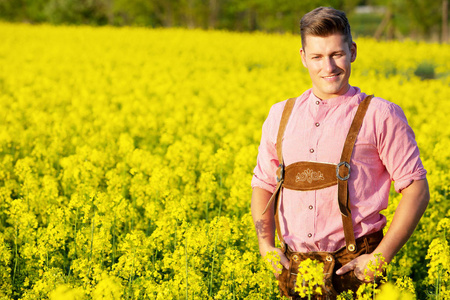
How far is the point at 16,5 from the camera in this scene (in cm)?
5419

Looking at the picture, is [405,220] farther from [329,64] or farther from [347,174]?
[329,64]

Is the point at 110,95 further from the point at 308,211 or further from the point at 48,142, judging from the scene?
the point at 308,211

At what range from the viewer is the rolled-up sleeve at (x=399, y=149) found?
7.85ft

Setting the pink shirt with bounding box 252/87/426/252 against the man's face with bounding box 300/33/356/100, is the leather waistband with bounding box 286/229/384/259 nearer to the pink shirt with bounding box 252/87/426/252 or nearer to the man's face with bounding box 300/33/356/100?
the pink shirt with bounding box 252/87/426/252

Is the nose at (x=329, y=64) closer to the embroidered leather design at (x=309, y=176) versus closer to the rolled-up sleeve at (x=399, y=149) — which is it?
the rolled-up sleeve at (x=399, y=149)

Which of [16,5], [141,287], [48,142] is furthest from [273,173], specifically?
[16,5]

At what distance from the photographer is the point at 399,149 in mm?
2396

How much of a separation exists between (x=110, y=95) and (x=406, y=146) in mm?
9823

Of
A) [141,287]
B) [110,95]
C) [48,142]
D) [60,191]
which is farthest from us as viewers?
[110,95]

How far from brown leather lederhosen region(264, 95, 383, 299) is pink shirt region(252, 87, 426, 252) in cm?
3

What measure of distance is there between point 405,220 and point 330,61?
737 millimetres

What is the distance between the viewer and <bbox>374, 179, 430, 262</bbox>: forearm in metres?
2.38

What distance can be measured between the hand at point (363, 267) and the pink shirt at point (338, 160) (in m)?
0.11

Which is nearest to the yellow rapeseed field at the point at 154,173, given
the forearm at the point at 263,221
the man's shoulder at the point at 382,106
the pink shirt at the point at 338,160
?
the forearm at the point at 263,221
